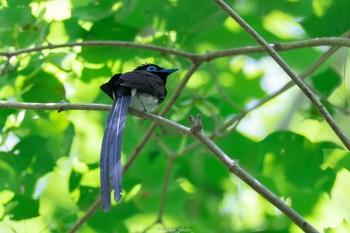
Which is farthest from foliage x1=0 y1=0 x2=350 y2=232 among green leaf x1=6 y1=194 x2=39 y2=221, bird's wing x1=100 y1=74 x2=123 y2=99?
bird's wing x1=100 y1=74 x2=123 y2=99

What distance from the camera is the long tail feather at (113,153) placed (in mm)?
3367

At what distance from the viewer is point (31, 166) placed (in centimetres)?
504

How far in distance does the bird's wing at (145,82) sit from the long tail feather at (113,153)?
0.54ft

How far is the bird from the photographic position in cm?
344

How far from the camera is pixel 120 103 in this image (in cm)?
426

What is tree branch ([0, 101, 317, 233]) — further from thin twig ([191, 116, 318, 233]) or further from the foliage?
the foliage

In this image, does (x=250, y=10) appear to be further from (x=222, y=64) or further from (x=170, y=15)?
(x=170, y=15)

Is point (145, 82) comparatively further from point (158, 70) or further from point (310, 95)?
point (310, 95)

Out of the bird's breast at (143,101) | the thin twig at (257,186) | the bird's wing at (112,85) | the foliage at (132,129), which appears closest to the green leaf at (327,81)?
the foliage at (132,129)

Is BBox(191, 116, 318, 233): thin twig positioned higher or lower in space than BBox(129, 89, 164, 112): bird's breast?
higher

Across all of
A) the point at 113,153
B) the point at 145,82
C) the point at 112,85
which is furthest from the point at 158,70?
the point at 113,153

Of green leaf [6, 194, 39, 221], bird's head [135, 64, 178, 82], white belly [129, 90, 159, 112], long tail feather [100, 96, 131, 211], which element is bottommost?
green leaf [6, 194, 39, 221]

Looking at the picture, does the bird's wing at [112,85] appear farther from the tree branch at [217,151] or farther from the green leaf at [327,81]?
the green leaf at [327,81]

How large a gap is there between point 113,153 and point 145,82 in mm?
1131
